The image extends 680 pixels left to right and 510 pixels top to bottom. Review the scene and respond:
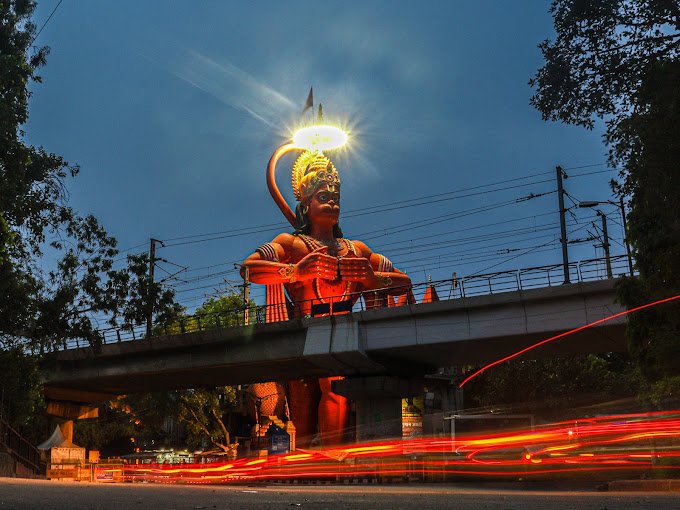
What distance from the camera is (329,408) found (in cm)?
3997

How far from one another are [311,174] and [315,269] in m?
6.61

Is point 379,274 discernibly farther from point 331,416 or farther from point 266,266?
point 331,416

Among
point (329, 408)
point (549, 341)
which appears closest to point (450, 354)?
point (549, 341)

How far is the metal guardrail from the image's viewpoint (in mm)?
36675

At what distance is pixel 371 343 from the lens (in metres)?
33.2

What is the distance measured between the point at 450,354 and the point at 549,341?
5.10 metres

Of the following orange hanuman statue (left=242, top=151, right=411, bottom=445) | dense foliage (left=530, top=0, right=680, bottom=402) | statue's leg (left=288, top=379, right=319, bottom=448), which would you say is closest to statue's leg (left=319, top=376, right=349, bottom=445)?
orange hanuman statue (left=242, top=151, right=411, bottom=445)

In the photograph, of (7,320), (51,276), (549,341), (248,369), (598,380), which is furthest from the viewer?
(598,380)

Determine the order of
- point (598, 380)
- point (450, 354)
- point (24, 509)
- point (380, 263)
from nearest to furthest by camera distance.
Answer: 1. point (24, 509)
2. point (450, 354)
3. point (380, 263)
4. point (598, 380)

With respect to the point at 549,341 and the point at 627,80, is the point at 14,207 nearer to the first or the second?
the point at 627,80

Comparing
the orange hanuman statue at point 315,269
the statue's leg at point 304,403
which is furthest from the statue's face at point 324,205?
the statue's leg at point 304,403

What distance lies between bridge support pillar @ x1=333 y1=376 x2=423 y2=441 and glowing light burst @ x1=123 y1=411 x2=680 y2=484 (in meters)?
1.49

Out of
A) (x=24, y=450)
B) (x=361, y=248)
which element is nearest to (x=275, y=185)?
(x=361, y=248)

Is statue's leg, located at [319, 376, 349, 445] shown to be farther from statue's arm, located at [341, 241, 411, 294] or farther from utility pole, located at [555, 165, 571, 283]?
utility pole, located at [555, 165, 571, 283]
